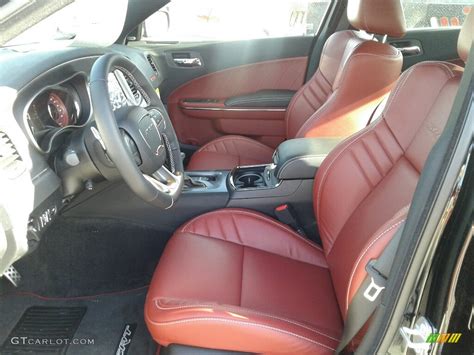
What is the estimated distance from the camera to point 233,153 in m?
2.47

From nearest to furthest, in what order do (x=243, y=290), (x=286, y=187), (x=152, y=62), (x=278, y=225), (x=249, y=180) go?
(x=243, y=290), (x=278, y=225), (x=286, y=187), (x=249, y=180), (x=152, y=62)

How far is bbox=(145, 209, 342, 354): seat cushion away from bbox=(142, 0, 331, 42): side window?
4.84 feet

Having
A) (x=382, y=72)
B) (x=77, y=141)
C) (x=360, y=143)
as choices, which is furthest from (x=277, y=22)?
(x=77, y=141)

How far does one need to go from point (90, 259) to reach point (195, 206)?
0.46 m

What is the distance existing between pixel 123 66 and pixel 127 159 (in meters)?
0.40

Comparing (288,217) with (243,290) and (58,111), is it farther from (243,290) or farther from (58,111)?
(58,111)

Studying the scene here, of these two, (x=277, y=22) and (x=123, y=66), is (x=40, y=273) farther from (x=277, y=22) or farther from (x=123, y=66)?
(x=277, y=22)

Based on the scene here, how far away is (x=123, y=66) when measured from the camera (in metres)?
1.46

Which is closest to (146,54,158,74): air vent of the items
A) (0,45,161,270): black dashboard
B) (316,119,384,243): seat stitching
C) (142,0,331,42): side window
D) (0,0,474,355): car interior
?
(142,0,331,42): side window

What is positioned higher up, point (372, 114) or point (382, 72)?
point (382, 72)

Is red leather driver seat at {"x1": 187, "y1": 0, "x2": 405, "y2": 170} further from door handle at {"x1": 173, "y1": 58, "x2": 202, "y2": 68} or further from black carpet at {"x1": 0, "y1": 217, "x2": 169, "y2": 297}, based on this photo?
door handle at {"x1": 173, "y1": 58, "x2": 202, "y2": 68}

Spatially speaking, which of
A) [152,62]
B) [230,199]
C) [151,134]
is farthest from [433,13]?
[151,134]

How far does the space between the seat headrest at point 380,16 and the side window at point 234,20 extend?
0.85 metres

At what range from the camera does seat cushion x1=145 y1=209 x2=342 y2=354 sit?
1200 millimetres
